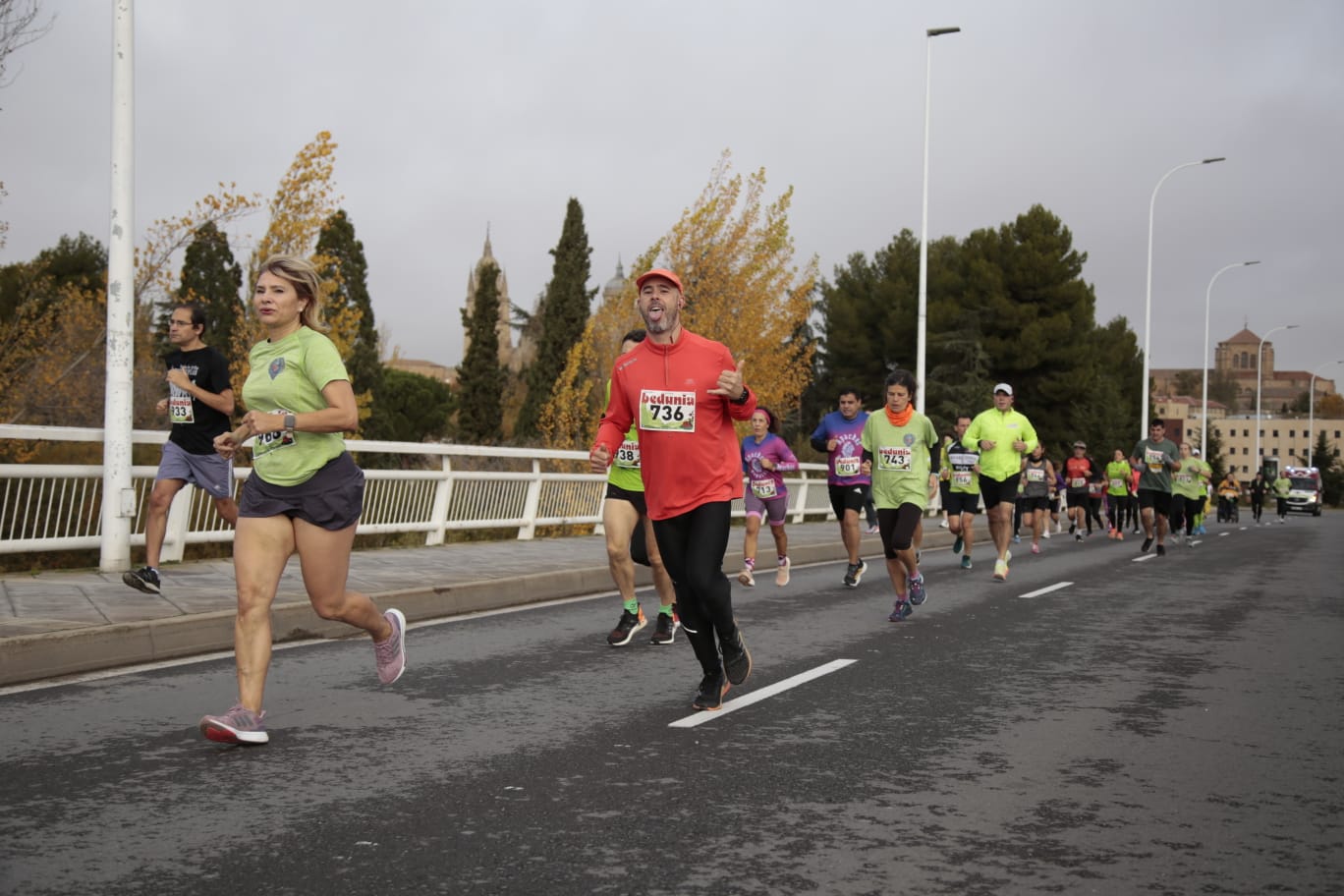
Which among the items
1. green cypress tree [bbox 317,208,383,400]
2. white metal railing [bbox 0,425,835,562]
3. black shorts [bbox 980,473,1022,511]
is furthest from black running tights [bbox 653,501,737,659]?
green cypress tree [bbox 317,208,383,400]

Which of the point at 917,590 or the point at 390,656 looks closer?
the point at 390,656

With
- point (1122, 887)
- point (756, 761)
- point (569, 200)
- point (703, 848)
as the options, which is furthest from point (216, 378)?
point (569, 200)

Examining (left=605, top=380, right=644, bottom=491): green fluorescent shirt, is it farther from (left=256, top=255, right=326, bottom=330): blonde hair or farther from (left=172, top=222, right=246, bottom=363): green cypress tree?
(left=172, top=222, right=246, bottom=363): green cypress tree

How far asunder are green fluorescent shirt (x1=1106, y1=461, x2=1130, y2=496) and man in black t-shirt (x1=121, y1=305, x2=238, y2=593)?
69.5 feet

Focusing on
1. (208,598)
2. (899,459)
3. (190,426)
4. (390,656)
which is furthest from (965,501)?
(390,656)

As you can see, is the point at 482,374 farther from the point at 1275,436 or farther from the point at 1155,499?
the point at 1275,436

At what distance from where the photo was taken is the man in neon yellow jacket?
563 inches

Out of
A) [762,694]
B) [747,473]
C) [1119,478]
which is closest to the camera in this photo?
[762,694]

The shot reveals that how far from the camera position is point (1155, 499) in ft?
68.0

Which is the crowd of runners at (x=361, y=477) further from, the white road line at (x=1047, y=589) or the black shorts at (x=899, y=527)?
the white road line at (x=1047, y=589)

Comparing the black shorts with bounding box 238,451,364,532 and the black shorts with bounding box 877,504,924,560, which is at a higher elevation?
the black shorts with bounding box 238,451,364,532

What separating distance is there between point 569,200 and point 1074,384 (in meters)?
22.8

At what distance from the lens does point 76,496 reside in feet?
36.3

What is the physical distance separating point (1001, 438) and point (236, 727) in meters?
10.5
